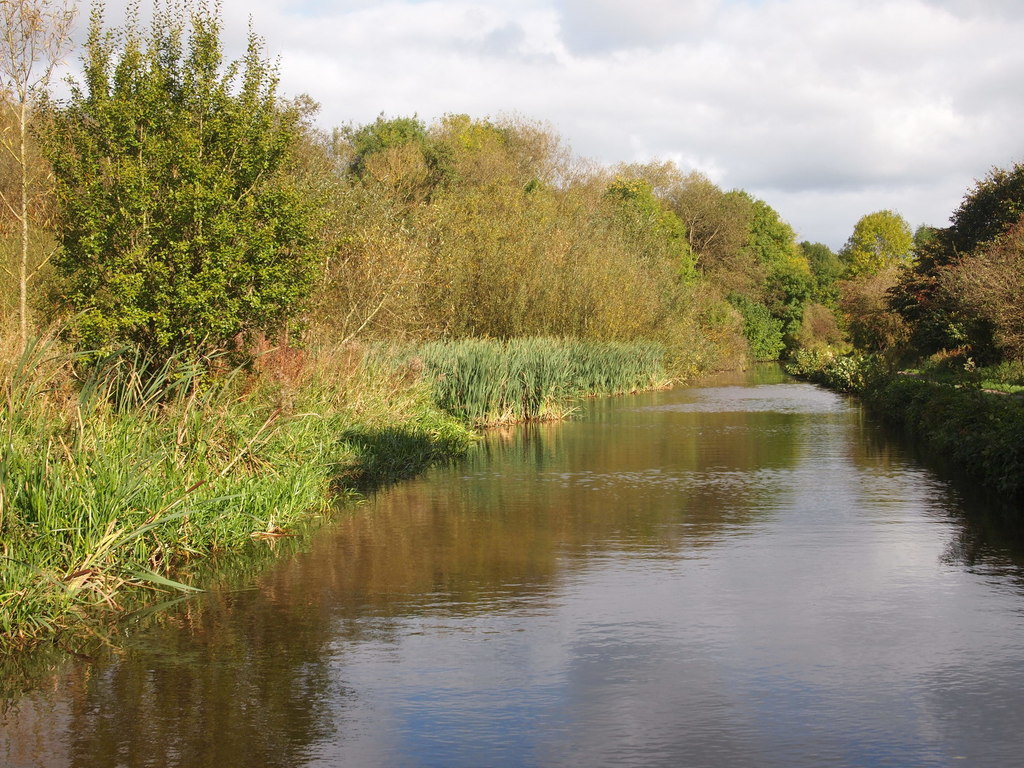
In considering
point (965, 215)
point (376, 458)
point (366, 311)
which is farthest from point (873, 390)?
point (376, 458)

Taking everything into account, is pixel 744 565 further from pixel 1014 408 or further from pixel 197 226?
pixel 197 226

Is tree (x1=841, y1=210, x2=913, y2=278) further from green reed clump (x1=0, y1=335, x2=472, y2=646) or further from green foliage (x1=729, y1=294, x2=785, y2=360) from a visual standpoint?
green reed clump (x1=0, y1=335, x2=472, y2=646)

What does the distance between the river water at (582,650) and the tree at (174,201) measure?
3281 millimetres

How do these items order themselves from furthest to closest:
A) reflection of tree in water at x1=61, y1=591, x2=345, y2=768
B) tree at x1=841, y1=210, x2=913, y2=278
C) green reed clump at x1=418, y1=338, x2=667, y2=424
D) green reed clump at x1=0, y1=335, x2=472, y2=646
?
tree at x1=841, y1=210, x2=913, y2=278, green reed clump at x1=418, y1=338, x2=667, y2=424, green reed clump at x1=0, y1=335, x2=472, y2=646, reflection of tree in water at x1=61, y1=591, x2=345, y2=768

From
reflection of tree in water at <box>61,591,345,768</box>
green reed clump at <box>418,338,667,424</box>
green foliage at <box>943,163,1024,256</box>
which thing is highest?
green foliage at <box>943,163,1024,256</box>

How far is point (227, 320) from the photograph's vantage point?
13266mm

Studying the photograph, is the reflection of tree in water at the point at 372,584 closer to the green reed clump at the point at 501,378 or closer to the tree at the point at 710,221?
the green reed clump at the point at 501,378

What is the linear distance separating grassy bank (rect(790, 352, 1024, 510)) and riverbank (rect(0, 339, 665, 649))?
7.70m

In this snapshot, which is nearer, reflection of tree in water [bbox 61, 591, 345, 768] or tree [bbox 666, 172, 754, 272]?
reflection of tree in water [bbox 61, 591, 345, 768]

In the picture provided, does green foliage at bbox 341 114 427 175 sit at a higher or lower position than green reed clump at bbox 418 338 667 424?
higher

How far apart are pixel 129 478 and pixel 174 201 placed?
5.68 meters

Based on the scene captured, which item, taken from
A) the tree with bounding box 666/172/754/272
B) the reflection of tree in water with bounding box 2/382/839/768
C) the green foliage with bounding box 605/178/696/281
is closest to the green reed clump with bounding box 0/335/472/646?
the reflection of tree in water with bounding box 2/382/839/768

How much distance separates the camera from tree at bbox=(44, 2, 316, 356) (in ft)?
42.8

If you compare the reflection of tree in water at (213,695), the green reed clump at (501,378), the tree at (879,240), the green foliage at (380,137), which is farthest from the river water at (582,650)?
the tree at (879,240)
